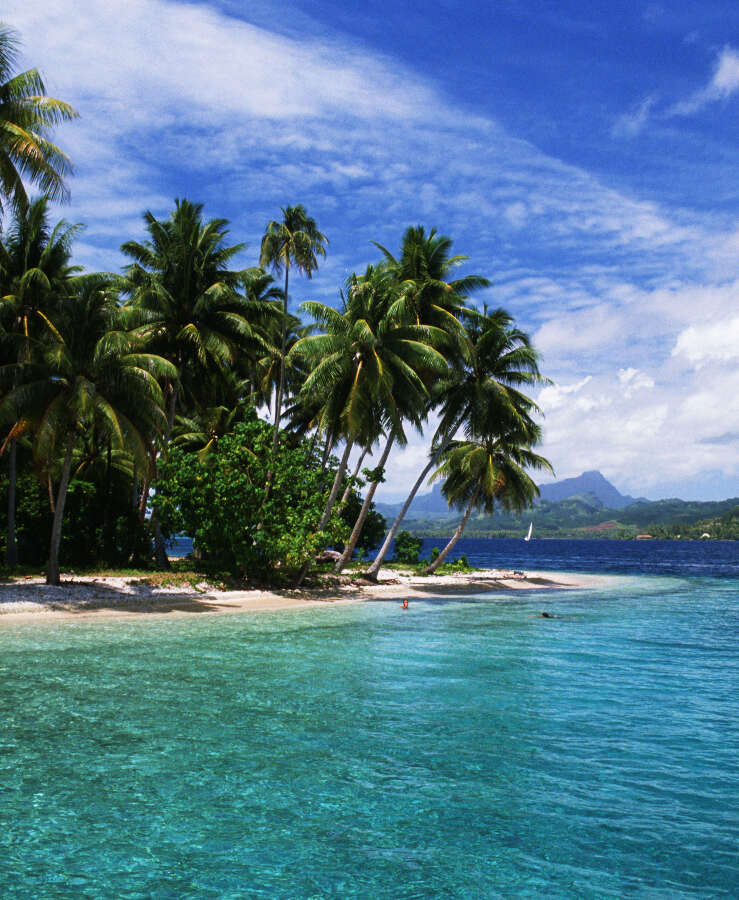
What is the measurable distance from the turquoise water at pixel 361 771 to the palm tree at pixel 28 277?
1073 centimetres

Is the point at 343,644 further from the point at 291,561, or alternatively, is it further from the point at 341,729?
the point at 291,561

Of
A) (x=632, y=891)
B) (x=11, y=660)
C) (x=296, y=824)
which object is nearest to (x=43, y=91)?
A: (x=11, y=660)

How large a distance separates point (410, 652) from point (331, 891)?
9.71m

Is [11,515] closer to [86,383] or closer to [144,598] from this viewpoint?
[144,598]

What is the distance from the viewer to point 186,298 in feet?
89.6

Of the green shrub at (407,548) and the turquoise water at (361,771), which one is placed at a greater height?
the green shrub at (407,548)

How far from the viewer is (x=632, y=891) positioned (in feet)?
16.3

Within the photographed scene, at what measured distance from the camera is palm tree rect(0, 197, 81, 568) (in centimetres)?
2164

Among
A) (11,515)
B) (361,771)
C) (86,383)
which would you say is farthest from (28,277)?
(361,771)

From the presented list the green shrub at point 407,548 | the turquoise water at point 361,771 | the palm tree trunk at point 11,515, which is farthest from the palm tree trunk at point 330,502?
the green shrub at point 407,548

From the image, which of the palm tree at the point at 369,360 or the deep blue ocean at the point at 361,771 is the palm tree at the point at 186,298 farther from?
the deep blue ocean at the point at 361,771

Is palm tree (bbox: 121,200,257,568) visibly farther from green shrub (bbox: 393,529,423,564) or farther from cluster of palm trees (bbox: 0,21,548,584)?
green shrub (bbox: 393,529,423,564)

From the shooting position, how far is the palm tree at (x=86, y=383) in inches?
752

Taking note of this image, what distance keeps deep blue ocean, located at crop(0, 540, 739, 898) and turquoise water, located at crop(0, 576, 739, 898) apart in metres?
0.03
